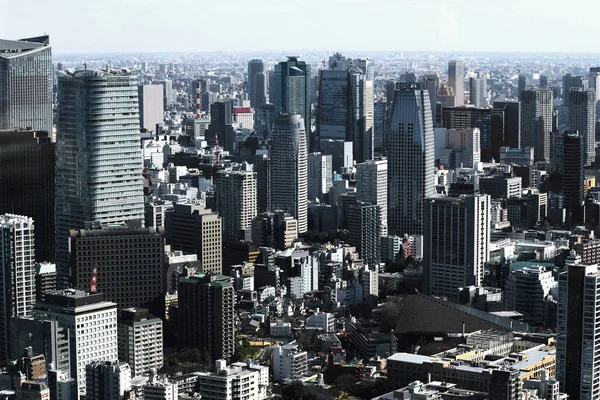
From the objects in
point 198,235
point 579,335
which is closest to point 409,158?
point 198,235

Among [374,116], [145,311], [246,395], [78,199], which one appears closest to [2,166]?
[78,199]

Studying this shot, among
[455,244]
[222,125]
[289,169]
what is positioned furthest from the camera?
[222,125]

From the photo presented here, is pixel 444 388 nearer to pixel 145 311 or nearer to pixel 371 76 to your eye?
pixel 145 311

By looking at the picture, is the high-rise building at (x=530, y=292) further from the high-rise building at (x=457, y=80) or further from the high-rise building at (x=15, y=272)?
the high-rise building at (x=457, y=80)

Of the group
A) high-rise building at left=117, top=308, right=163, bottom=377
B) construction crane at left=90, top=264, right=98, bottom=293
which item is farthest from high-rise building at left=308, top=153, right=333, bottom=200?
high-rise building at left=117, top=308, right=163, bottom=377

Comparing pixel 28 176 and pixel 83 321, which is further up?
pixel 28 176

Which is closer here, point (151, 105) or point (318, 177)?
point (318, 177)

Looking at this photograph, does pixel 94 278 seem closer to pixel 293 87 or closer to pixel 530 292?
pixel 530 292
